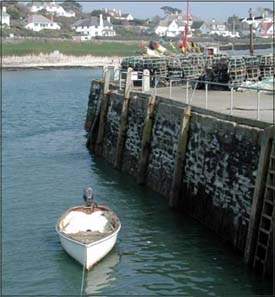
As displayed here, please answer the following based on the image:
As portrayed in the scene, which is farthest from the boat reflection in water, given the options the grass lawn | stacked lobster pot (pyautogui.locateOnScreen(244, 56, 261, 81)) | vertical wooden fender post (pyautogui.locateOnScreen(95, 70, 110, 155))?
the grass lawn

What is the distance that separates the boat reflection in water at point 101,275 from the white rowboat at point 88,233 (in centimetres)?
18

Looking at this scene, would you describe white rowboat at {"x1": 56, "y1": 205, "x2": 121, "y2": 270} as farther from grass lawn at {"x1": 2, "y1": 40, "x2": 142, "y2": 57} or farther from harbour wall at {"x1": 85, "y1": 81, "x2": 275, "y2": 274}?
grass lawn at {"x1": 2, "y1": 40, "x2": 142, "y2": 57}

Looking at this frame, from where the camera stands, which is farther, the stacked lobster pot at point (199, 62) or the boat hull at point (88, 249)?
the stacked lobster pot at point (199, 62)

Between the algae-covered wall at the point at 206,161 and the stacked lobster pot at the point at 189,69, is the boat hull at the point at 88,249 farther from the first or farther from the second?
the stacked lobster pot at the point at 189,69

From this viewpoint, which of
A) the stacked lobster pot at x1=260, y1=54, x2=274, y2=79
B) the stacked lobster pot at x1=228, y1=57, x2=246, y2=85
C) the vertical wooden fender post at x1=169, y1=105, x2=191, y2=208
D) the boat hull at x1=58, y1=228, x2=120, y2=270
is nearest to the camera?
the boat hull at x1=58, y1=228, x2=120, y2=270

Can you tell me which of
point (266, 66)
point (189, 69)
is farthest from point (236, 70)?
point (189, 69)

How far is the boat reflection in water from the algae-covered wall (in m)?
3.26

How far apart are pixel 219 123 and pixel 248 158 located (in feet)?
8.03

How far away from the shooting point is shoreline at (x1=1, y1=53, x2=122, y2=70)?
126250 mm

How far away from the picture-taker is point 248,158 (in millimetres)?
19078

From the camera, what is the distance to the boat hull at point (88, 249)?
18.3 metres

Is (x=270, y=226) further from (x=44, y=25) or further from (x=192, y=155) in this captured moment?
(x=44, y=25)

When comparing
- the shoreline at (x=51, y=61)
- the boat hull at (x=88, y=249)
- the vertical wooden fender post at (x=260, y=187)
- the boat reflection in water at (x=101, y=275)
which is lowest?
the boat reflection in water at (x=101, y=275)

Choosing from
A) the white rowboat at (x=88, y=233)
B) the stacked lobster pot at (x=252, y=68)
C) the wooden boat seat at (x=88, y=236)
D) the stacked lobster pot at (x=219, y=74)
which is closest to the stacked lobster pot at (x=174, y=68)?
the stacked lobster pot at (x=219, y=74)
